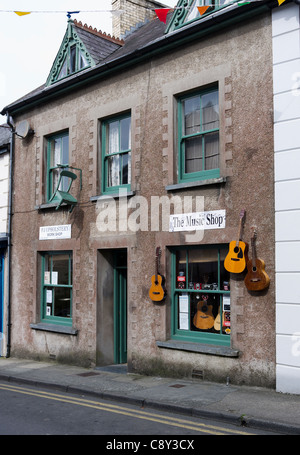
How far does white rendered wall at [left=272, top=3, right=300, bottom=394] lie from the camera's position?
8719mm

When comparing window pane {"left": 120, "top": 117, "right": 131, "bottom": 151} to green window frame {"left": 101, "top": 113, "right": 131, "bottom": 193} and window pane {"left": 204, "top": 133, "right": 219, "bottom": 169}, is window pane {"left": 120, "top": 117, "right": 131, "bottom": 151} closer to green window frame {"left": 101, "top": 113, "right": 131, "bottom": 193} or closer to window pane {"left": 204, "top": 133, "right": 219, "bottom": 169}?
green window frame {"left": 101, "top": 113, "right": 131, "bottom": 193}

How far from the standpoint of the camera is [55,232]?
13625 mm

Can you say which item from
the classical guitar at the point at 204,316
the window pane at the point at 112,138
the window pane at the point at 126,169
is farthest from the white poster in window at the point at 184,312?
the window pane at the point at 112,138

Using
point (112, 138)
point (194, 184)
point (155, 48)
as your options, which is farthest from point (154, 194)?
point (155, 48)

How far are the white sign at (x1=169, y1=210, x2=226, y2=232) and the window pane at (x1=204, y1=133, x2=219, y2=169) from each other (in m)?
1.03

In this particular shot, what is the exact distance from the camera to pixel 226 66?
10.1m

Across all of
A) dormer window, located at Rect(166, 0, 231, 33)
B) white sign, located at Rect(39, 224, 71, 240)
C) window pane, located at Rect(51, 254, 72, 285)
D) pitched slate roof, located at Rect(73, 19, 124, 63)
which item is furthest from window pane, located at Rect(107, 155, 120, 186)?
dormer window, located at Rect(166, 0, 231, 33)

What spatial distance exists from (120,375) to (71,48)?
28.8ft

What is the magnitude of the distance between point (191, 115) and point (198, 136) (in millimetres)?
521

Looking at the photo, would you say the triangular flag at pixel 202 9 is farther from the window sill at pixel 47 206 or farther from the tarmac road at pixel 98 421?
the tarmac road at pixel 98 421

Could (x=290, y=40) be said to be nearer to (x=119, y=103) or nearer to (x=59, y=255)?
(x=119, y=103)

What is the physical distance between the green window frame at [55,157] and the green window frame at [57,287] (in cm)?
166

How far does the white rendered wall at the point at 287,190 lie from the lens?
Answer: 28.6 feet

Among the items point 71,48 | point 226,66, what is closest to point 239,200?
point 226,66
